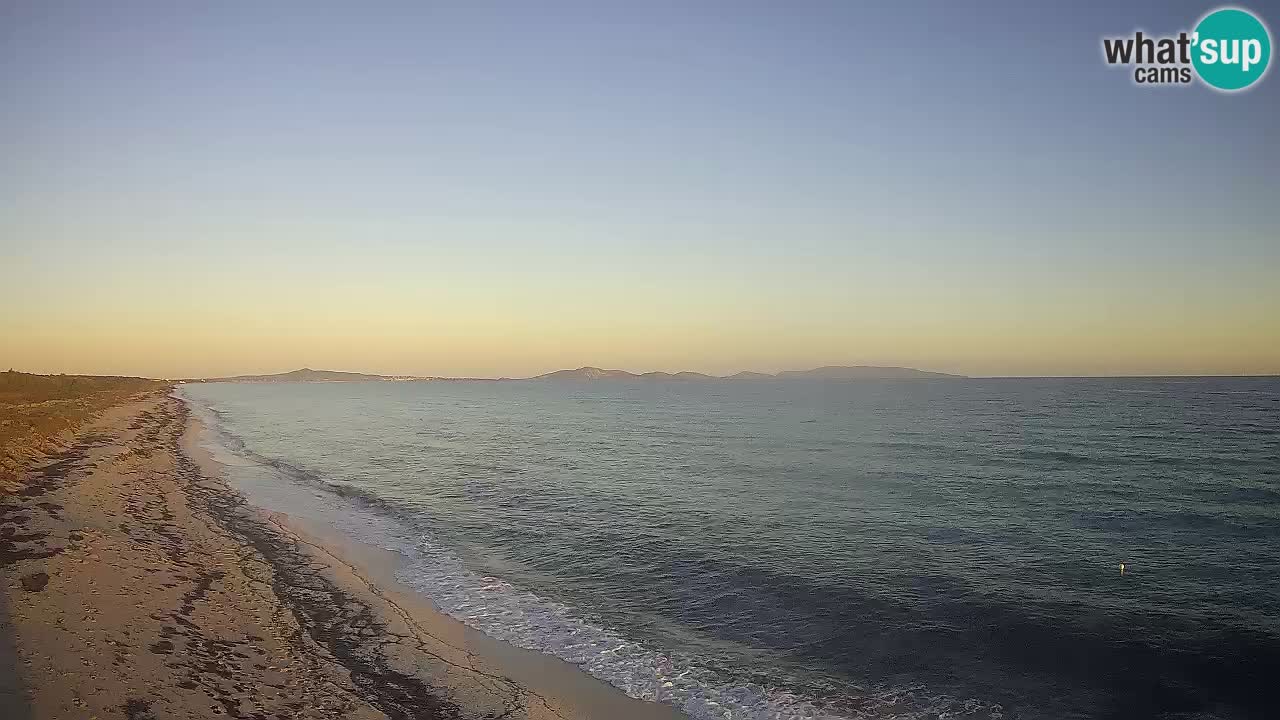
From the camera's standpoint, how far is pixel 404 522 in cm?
2677

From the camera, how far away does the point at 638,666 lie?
13.3 m

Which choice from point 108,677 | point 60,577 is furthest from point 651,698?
point 60,577

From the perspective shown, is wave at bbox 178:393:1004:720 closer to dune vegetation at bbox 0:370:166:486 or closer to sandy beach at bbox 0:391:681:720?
sandy beach at bbox 0:391:681:720

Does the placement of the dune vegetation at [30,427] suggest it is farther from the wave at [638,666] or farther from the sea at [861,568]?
the wave at [638,666]

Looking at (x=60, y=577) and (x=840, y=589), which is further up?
(x=60, y=577)

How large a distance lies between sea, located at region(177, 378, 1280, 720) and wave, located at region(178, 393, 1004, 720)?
6 centimetres

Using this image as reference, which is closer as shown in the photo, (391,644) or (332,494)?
(391,644)

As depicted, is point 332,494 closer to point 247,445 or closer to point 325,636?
point 325,636

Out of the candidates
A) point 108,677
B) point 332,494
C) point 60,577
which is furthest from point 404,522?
point 108,677

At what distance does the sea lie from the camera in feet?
41.7

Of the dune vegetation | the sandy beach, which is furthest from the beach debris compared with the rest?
the dune vegetation

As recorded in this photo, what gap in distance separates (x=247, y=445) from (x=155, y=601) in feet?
159

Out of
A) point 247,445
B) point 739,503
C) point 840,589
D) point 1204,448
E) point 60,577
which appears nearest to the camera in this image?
point 60,577

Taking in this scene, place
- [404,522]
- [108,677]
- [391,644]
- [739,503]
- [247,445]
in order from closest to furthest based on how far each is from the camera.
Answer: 1. [108,677]
2. [391,644]
3. [404,522]
4. [739,503]
5. [247,445]
